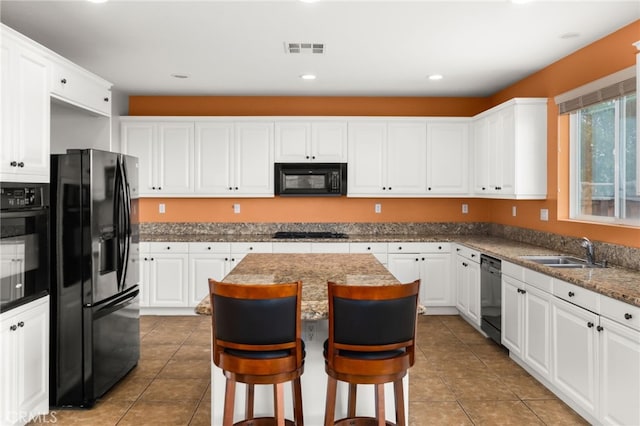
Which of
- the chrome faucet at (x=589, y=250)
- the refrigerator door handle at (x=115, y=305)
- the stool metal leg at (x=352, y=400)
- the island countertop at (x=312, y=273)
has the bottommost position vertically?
the stool metal leg at (x=352, y=400)

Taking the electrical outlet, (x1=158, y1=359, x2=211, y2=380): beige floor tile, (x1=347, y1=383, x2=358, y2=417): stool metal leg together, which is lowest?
(x1=158, y1=359, x2=211, y2=380): beige floor tile

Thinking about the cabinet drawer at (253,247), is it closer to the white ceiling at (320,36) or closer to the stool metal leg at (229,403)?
the white ceiling at (320,36)

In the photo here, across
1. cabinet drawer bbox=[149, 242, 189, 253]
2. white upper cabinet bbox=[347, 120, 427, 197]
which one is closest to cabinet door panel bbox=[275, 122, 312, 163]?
white upper cabinet bbox=[347, 120, 427, 197]

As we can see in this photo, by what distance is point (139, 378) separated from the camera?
3.54m

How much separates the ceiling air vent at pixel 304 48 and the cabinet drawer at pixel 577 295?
2514mm

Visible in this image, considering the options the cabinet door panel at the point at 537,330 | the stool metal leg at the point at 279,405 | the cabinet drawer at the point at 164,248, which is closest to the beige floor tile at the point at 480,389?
the cabinet door panel at the point at 537,330

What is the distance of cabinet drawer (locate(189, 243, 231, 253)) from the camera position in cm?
515

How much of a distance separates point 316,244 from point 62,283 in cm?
271

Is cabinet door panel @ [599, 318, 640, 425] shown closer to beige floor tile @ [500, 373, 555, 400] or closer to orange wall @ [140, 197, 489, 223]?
beige floor tile @ [500, 373, 555, 400]

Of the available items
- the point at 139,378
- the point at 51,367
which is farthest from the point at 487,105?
the point at 51,367

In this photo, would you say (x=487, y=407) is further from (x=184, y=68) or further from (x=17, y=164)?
(x=184, y=68)

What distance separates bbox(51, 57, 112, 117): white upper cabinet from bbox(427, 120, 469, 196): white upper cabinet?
3519 millimetres

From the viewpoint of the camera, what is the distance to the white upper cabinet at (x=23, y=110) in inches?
99.5

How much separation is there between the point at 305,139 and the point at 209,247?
5.50 ft
